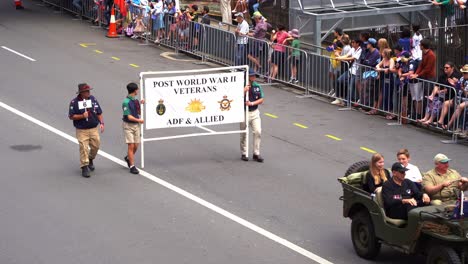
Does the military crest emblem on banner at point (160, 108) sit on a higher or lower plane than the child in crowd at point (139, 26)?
lower

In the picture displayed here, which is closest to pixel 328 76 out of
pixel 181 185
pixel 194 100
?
pixel 194 100

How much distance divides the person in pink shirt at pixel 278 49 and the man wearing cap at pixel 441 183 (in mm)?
12028

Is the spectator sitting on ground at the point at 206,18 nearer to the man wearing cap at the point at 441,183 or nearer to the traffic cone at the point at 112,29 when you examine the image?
the traffic cone at the point at 112,29

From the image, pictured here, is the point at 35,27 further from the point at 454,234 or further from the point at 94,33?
the point at 454,234

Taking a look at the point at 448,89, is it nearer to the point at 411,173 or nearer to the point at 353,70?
the point at 353,70

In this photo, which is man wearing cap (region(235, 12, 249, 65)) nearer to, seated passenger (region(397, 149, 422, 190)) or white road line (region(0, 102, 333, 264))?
white road line (region(0, 102, 333, 264))

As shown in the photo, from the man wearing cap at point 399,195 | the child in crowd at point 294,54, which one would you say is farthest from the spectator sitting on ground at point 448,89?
the man wearing cap at point 399,195

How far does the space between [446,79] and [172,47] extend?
11.2 metres

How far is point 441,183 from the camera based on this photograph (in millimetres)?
13047

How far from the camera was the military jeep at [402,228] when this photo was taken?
11.6m

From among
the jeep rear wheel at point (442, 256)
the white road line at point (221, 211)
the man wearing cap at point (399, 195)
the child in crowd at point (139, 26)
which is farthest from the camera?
the child in crowd at point (139, 26)

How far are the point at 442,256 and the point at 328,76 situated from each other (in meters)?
12.3

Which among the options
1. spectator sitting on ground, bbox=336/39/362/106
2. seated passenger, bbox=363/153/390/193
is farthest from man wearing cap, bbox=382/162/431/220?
spectator sitting on ground, bbox=336/39/362/106

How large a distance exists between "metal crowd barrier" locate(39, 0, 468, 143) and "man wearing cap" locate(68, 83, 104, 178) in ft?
24.3
